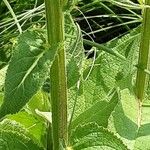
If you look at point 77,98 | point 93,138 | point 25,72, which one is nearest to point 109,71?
point 77,98

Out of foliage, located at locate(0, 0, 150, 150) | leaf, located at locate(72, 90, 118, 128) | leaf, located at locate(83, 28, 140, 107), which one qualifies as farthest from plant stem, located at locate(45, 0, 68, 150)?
leaf, located at locate(83, 28, 140, 107)

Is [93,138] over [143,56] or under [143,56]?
under

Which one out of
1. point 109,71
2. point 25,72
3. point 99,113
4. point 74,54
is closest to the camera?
point 25,72

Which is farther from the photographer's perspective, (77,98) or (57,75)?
(77,98)

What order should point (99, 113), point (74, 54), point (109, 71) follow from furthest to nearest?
point (109, 71)
point (99, 113)
point (74, 54)

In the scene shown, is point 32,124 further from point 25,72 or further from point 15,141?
Answer: point 25,72

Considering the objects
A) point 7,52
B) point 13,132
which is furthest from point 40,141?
point 7,52

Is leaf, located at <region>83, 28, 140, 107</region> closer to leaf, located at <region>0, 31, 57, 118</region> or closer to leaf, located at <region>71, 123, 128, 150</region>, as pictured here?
leaf, located at <region>71, 123, 128, 150</region>

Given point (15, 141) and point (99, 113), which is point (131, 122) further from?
point (15, 141)

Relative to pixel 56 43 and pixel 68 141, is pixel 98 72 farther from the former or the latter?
pixel 56 43
